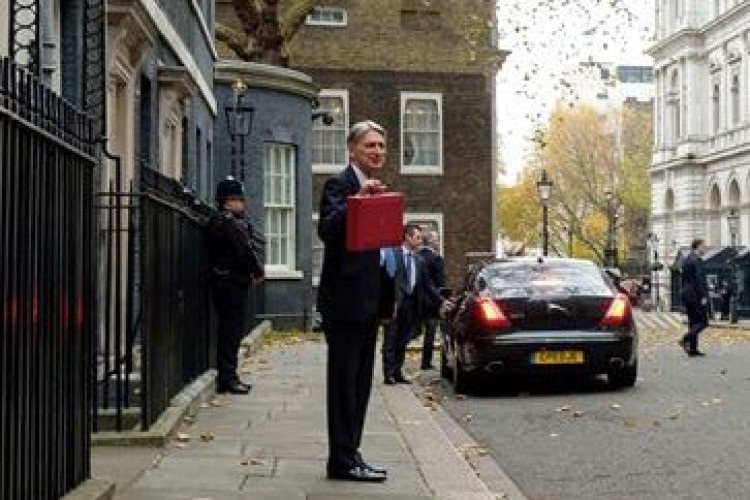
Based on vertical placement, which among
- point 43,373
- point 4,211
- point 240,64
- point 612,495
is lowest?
point 612,495

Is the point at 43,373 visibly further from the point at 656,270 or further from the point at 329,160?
the point at 656,270

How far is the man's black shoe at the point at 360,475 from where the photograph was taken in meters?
7.46

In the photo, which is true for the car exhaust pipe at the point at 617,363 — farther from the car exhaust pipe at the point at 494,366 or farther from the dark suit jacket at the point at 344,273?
the dark suit jacket at the point at 344,273

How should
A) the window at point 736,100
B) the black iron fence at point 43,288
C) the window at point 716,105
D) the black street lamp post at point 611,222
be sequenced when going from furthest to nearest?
the window at point 716,105, the window at point 736,100, the black street lamp post at point 611,222, the black iron fence at point 43,288

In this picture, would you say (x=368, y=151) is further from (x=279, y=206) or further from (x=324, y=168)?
(x=324, y=168)

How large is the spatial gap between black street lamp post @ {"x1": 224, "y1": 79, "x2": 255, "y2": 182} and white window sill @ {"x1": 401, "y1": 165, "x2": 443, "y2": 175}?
14509mm

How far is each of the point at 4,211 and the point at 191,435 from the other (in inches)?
183

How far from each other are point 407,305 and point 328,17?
28.2 metres

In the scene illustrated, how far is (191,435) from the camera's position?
30.0 feet

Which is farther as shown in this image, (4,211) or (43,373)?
(43,373)

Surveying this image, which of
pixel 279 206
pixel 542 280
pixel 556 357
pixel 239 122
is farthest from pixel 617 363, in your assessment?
pixel 279 206

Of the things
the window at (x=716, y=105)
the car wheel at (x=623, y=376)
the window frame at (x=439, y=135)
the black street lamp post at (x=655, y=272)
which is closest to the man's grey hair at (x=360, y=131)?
the car wheel at (x=623, y=376)

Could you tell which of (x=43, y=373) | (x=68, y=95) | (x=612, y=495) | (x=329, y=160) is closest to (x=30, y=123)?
(x=43, y=373)

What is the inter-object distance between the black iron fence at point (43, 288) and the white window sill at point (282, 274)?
22.3m
